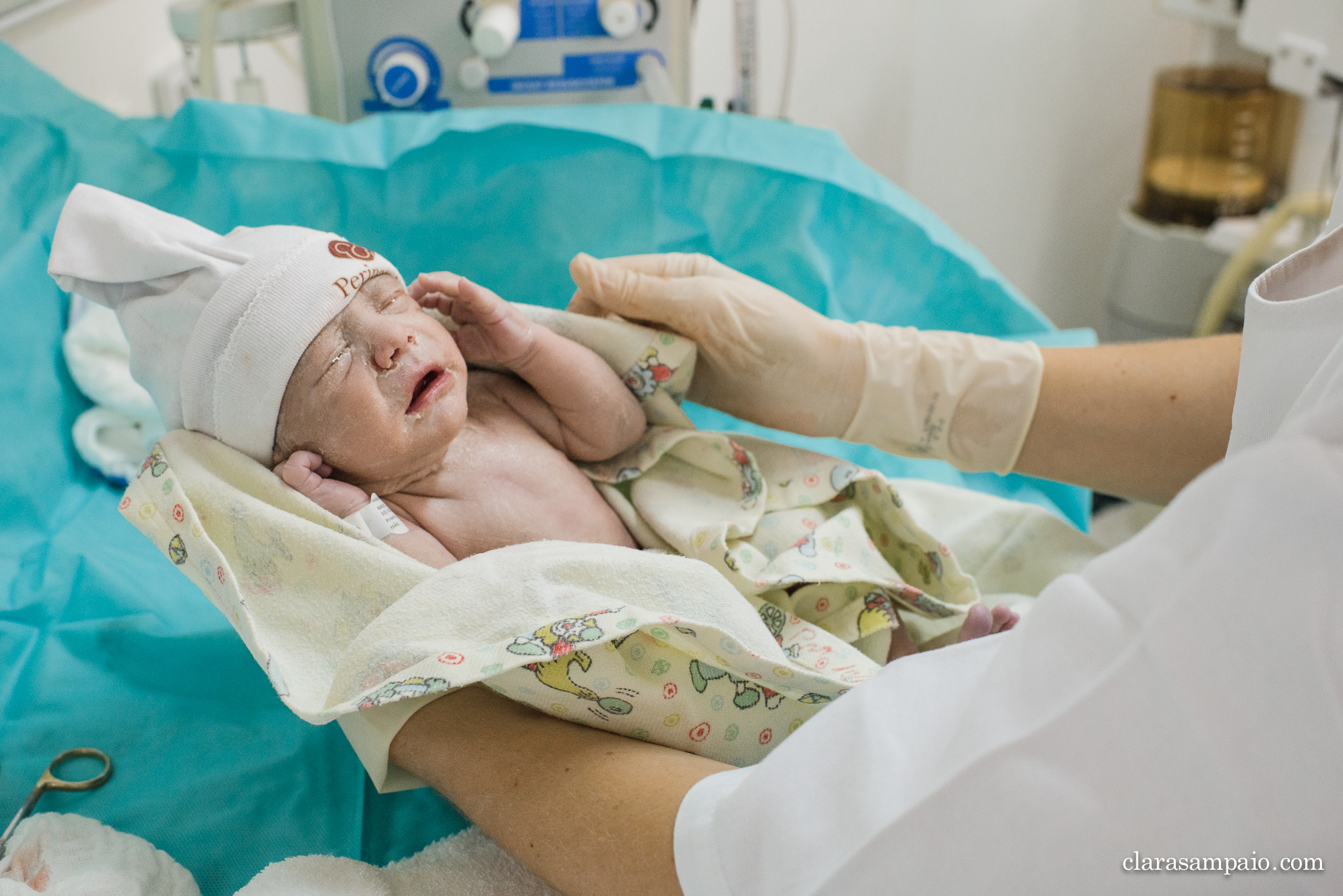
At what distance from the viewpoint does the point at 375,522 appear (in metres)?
0.94

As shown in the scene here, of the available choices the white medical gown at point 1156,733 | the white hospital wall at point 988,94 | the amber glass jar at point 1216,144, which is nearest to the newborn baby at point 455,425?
the white medical gown at point 1156,733

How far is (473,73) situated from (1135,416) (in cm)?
97

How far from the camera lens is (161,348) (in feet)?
3.02

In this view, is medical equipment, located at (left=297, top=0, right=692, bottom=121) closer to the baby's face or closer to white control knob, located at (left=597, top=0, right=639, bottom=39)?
white control knob, located at (left=597, top=0, right=639, bottom=39)

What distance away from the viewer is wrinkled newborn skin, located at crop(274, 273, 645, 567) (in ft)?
3.03

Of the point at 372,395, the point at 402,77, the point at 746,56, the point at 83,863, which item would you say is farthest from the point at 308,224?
the point at 83,863

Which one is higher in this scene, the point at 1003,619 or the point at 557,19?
the point at 557,19

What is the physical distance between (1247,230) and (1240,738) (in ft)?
6.55

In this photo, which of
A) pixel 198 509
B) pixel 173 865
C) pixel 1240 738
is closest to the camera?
pixel 1240 738

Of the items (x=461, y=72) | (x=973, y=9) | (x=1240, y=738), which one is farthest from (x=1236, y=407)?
(x=973, y=9)

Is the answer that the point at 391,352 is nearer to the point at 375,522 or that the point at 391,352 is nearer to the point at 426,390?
the point at 426,390

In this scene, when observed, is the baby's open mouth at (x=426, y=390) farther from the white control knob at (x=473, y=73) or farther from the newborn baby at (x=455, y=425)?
the white control knob at (x=473, y=73)

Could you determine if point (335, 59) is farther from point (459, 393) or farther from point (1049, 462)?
point (1049, 462)

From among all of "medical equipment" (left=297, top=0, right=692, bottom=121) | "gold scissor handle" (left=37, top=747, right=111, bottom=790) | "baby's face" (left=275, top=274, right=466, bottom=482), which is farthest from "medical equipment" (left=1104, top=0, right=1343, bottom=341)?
"gold scissor handle" (left=37, top=747, right=111, bottom=790)
